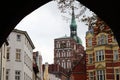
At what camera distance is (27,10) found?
8258mm

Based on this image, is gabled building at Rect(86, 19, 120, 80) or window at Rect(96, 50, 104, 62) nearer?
gabled building at Rect(86, 19, 120, 80)

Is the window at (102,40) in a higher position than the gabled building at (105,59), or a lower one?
higher

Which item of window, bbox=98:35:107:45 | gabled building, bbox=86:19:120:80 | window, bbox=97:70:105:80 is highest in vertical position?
window, bbox=98:35:107:45

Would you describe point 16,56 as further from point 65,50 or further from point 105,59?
point 65,50

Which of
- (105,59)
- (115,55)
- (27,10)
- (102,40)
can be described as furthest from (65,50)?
(27,10)

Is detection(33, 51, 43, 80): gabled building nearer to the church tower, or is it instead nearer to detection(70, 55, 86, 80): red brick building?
detection(70, 55, 86, 80): red brick building

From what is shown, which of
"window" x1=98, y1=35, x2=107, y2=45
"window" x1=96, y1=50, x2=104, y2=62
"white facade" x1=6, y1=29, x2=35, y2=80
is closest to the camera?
"window" x1=96, y1=50, x2=104, y2=62

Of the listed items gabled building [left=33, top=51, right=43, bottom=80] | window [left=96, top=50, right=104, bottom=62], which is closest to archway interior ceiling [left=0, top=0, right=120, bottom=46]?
window [left=96, top=50, right=104, bottom=62]

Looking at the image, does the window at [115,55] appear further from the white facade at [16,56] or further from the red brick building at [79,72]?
the white facade at [16,56]

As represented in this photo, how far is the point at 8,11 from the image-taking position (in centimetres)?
792

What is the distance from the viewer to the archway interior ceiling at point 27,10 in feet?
25.6

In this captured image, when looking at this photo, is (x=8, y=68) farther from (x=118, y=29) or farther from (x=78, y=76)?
(x=118, y=29)

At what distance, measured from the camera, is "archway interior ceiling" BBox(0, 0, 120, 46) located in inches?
307

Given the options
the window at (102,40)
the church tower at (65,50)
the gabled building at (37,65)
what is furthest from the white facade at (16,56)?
the church tower at (65,50)
